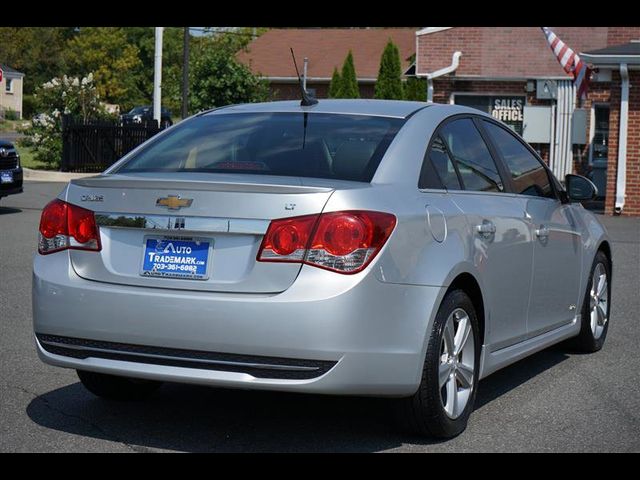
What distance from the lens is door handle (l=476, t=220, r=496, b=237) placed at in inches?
230

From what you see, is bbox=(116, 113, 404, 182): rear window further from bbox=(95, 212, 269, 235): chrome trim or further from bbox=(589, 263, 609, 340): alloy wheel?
bbox=(589, 263, 609, 340): alloy wheel

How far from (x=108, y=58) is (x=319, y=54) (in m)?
26.5

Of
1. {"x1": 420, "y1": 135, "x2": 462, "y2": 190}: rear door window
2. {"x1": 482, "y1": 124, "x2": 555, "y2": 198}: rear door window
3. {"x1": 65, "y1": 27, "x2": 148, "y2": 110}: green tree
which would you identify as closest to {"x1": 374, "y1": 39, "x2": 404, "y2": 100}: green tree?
{"x1": 482, "y1": 124, "x2": 555, "y2": 198}: rear door window

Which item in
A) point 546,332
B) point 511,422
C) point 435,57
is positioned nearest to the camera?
point 511,422

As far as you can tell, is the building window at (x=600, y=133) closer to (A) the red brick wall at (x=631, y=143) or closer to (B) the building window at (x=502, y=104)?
(B) the building window at (x=502, y=104)

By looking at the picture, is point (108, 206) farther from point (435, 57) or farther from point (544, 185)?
point (435, 57)

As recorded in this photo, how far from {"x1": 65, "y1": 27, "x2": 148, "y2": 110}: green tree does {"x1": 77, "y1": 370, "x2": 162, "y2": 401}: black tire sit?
64.4 m

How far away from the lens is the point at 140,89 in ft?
272

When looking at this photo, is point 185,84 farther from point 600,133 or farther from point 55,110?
point 600,133

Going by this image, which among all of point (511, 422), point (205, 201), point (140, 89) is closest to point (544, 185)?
point (511, 422)

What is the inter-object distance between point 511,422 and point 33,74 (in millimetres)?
81448

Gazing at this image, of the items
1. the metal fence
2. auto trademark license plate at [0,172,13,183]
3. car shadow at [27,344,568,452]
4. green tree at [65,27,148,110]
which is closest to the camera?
car shadow at [27,344,568,452]

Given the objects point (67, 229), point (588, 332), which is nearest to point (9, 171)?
point (588, 332)
